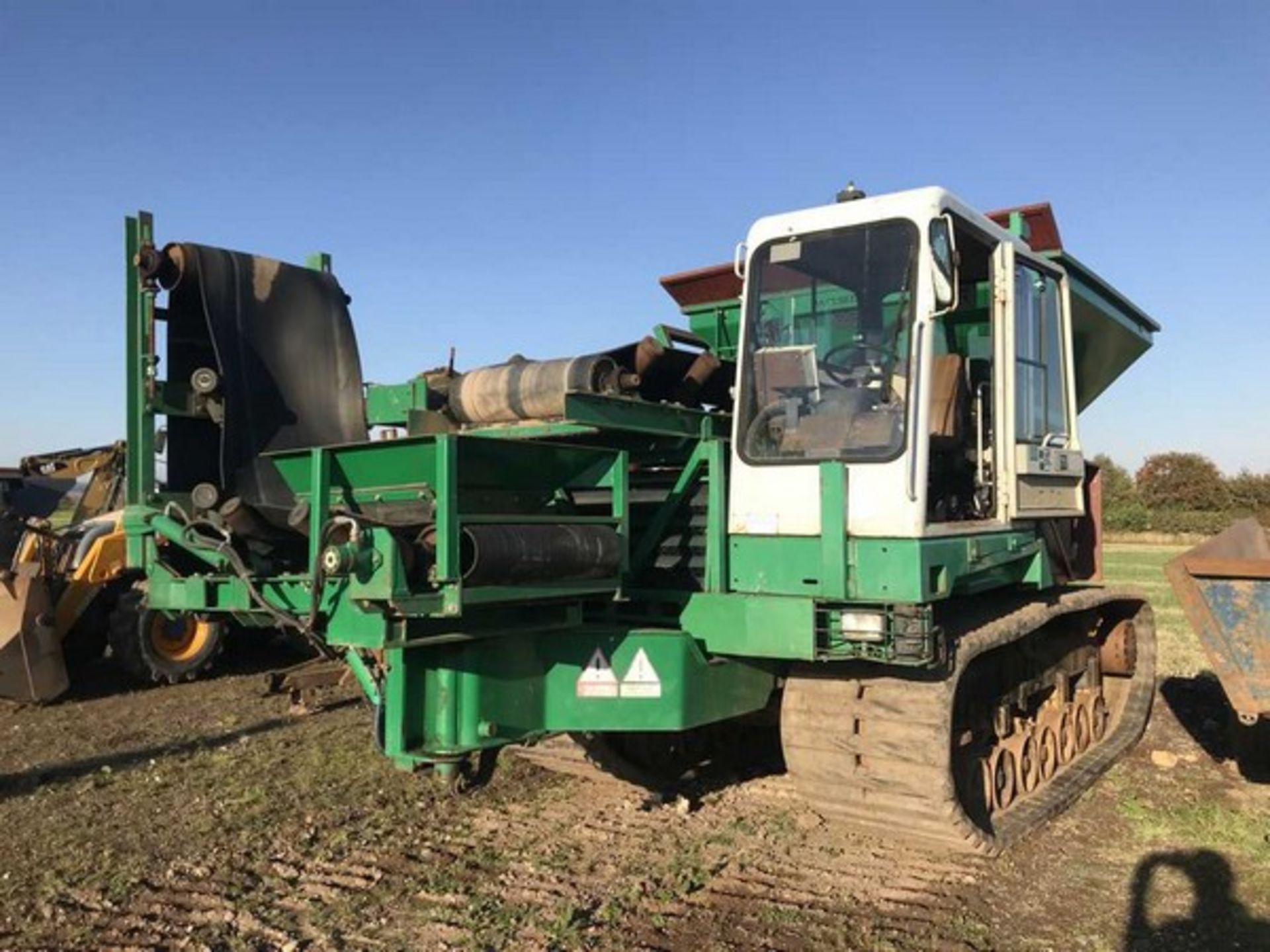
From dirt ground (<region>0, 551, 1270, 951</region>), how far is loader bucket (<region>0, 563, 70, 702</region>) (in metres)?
2.23

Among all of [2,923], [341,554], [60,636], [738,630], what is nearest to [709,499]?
[738,630]

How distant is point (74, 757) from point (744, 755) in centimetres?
450

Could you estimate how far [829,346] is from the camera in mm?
4484

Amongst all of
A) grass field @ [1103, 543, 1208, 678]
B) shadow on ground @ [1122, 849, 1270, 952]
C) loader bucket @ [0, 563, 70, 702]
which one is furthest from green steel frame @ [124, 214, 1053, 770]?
loader bucket @ [0, 563, 70, 702]

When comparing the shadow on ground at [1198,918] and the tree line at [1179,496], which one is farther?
the tree line at [1179,496]

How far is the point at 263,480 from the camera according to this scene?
15.1ft

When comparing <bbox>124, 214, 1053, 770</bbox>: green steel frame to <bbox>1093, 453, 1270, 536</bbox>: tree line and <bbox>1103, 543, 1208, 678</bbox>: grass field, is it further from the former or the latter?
<bbox>1093, 453, 1270, 536</bbox>: tree line

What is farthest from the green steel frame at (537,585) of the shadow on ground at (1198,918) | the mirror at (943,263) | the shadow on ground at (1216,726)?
the shadow on ground at (1216,726)

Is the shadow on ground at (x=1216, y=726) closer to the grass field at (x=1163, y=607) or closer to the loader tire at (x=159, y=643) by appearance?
the grass field at (x=1163, y=607)

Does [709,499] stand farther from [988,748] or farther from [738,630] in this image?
[988,748]

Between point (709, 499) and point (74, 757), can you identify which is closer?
point (709, 499)

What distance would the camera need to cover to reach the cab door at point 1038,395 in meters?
5.05

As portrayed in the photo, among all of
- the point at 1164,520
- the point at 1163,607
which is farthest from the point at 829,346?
the point at 1164,520

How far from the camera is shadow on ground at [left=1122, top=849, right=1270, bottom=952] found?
4051mm
